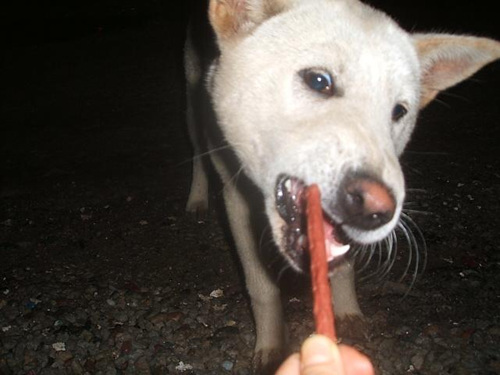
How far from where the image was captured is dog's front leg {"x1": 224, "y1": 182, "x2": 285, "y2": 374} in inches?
125

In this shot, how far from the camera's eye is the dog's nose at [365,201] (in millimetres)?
2113

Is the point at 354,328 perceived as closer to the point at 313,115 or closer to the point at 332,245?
the point at 332,245

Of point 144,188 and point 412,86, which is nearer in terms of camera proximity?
point 412,86

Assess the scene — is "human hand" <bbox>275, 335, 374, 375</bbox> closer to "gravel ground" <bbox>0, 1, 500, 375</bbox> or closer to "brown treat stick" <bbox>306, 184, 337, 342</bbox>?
"brown treat stick" <bbox>306, 184, 337, 342</bbox>

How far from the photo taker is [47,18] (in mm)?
10992

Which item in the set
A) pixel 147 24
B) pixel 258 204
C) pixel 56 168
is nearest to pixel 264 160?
pixel 258 204

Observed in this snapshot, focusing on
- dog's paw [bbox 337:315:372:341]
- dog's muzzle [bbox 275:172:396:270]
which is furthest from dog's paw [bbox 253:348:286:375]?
dog's muzzle [bbox 275:172:396:270]

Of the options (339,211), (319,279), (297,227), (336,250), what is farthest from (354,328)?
(319,279)

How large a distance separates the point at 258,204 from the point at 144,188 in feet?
6.70

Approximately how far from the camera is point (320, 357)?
0.92 metres

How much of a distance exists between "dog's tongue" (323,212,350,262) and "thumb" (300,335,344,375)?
146 cm

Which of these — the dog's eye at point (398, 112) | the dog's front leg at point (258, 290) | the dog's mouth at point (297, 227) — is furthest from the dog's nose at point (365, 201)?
the dog's front leg at point (258, 290)

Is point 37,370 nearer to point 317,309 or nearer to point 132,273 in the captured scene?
point 132,273

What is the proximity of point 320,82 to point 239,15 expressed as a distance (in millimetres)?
655
